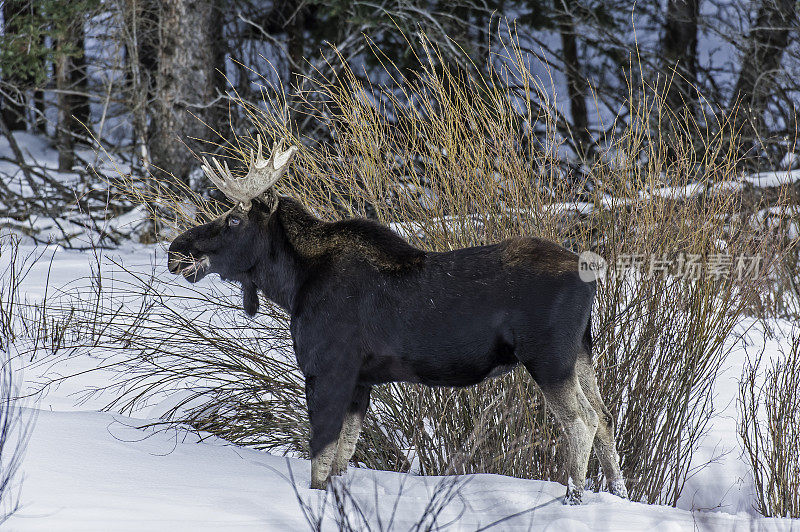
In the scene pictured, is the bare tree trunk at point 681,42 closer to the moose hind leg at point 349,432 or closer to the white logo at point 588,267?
the white logo at point 588,267

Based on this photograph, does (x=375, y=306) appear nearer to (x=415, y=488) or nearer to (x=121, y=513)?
(x=415, y=488)

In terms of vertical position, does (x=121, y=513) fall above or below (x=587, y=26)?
below

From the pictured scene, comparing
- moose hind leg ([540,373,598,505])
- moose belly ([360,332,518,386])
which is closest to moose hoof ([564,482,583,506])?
moose hind leg ([540,373,598,505])

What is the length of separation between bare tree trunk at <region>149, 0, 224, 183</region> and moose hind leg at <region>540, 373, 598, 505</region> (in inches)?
279

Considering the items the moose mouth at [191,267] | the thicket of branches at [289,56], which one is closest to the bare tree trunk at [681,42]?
the thicket of branches at [289,56]

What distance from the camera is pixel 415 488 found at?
346 cm

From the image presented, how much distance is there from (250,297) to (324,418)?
668 mm

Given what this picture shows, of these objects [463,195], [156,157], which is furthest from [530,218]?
[156,157]

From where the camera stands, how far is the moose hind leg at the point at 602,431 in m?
3.32

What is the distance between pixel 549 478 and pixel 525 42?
9.11m

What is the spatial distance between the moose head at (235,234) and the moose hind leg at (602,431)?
4.61ft

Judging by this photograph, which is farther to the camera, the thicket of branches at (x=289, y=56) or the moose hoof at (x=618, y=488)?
the thicket of branches at (x=289, y=56)

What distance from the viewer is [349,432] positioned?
3490 millimetres

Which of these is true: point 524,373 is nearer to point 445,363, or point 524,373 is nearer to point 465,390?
point 465,390
